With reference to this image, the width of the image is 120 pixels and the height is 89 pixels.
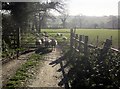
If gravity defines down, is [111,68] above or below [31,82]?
above

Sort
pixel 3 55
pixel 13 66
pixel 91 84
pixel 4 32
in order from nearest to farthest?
1. pixel 91 84
2. pixel 13 66
3. pixel 3 55
4. pixel 4 32

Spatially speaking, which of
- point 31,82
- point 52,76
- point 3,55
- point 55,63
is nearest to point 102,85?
point 31,82

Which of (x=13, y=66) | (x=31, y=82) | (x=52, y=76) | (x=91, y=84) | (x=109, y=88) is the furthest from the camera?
(x=13, y=66)

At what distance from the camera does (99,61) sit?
1165cm

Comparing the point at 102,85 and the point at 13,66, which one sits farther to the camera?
the point at 13,66

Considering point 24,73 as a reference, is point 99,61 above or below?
above

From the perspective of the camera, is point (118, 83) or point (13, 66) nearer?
point (118, 83)

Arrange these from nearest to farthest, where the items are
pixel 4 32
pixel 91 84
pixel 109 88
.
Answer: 1. pixel 109 88
2. pixel 91 84
3. pixel 4 32

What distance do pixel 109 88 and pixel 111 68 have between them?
3.68 feet

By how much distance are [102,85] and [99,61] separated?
2.22 m

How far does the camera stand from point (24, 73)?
15555mm

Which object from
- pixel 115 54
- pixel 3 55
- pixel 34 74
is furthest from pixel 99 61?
pixel 3 55

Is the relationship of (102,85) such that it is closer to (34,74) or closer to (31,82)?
(31,82)

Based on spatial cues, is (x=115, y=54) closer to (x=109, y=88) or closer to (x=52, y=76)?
(x=109, y=88)
